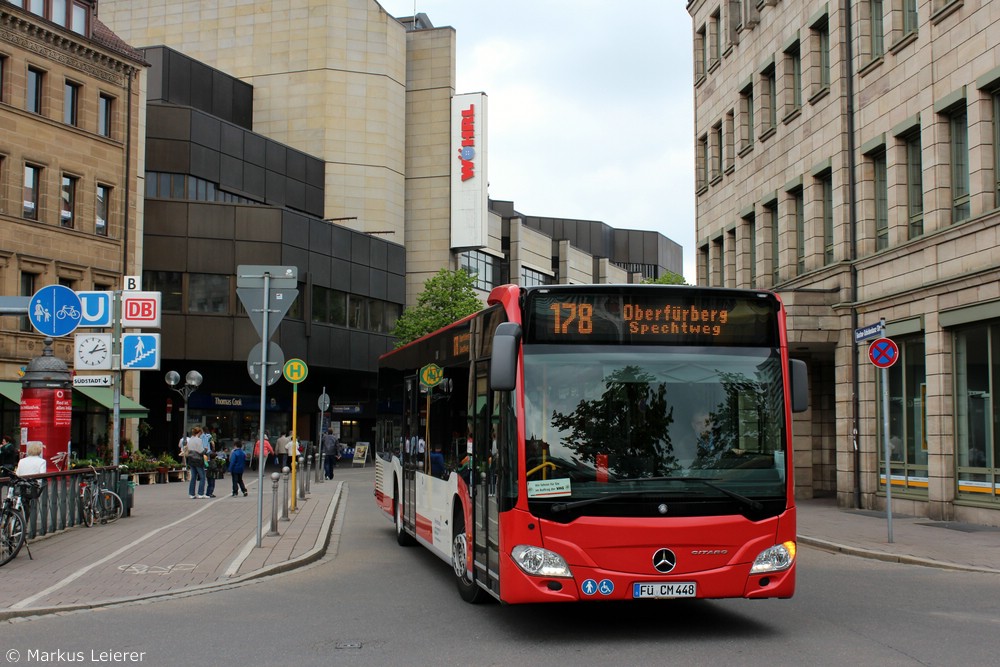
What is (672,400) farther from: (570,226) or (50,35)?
(570,226)

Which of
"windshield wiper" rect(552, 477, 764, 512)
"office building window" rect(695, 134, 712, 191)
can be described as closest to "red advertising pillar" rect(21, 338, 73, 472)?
"windshield wiper" rect(552, 477, 764, 512)

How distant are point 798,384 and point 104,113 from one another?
1560 inches

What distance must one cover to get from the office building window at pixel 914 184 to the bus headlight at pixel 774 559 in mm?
15264

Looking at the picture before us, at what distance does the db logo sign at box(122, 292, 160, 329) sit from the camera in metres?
21.2

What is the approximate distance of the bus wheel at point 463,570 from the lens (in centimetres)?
1094

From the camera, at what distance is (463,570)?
1116cm

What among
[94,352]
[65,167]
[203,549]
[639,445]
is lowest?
[203,549]

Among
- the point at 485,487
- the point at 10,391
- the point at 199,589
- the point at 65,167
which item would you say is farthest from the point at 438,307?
the point at 485,487

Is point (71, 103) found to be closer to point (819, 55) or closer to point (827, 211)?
point (819, 55)

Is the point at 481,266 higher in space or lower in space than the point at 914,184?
higher

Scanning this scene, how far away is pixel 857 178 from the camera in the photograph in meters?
25.3

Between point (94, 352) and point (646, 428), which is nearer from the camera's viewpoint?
point (646, 428)

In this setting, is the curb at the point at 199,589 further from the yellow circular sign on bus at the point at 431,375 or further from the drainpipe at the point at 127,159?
the drainpipe at the point at 127,159

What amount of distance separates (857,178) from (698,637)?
18.1m
